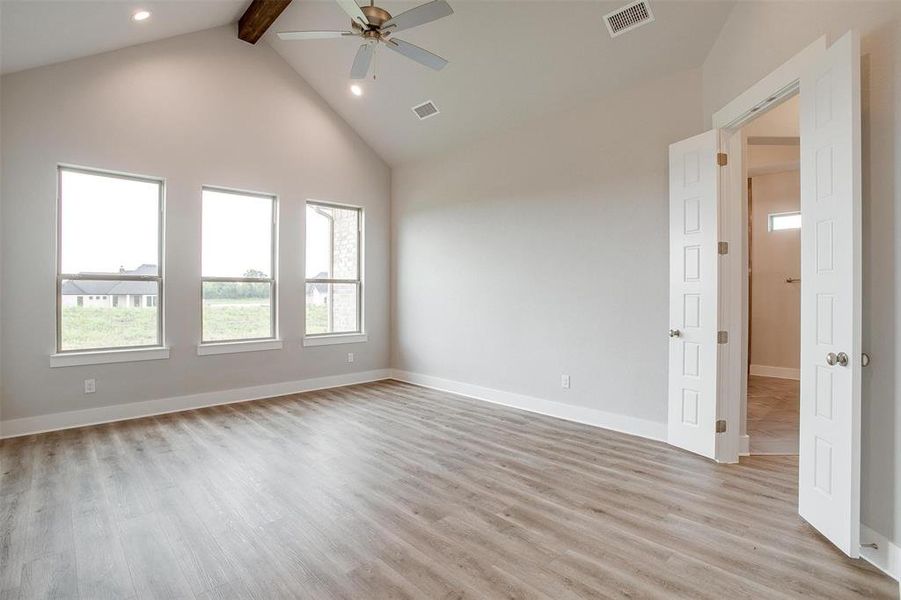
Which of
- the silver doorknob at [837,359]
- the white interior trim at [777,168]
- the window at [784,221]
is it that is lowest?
the silver doorknob at [837,359]

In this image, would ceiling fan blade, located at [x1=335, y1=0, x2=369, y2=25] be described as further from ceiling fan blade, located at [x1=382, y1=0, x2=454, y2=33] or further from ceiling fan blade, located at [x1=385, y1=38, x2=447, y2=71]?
ceiling fan blade, located at [x1=385, y1=38, x2=447, y2=71]

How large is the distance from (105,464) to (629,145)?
16.7ft

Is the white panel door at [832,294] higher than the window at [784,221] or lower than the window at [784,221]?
lower

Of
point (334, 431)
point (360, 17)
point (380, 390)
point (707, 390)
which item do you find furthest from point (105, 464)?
point (707, 390)

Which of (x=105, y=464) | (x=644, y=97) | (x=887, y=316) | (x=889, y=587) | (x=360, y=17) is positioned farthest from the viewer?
(x=644, y=97)

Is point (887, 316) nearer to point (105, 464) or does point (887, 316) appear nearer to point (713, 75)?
point (713, 75)

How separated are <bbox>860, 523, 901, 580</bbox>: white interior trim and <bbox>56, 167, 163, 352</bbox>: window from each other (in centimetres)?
590

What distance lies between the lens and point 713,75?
143 inches

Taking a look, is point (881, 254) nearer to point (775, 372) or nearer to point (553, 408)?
point (553, 408)

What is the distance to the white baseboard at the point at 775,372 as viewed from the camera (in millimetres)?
6730

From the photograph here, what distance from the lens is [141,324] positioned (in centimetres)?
480

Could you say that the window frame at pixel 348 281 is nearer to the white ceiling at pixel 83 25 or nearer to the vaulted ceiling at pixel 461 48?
the vaulted ceiling at pixel 461 48

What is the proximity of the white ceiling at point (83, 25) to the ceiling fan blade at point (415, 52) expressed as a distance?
2.30 m

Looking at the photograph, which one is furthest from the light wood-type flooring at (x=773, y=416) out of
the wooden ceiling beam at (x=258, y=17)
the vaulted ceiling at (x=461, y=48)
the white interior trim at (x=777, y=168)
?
the wooden ceiling beam at (x=258, y=17)
